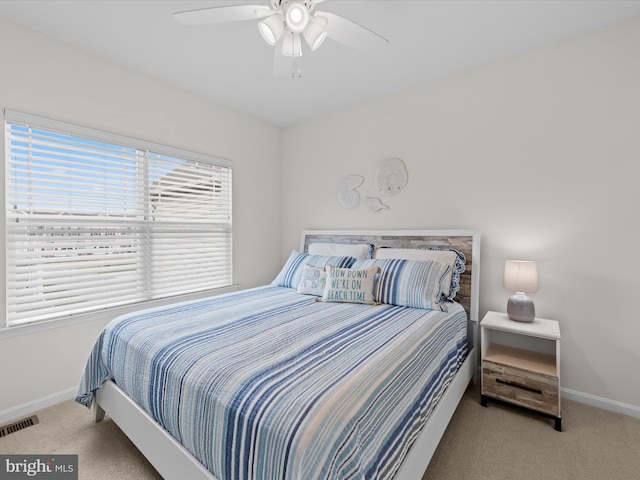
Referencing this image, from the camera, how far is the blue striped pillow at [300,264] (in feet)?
8.99

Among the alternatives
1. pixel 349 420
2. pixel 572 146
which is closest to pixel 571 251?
pixel 572 146

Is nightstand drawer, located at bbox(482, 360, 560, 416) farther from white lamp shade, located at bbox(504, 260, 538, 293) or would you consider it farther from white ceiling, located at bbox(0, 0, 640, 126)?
white ceiling, located at bbox(0, 0, 640, 126)

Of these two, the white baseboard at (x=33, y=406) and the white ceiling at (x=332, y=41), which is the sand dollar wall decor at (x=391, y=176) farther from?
the white baseboard at (x=33, y=406)

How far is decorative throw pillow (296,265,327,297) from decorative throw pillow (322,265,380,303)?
0.48 ft

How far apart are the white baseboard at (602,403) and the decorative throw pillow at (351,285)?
5.17 feet

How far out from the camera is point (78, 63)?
2.22 metres

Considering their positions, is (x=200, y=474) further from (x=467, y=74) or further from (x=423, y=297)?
(x=467, y=74)

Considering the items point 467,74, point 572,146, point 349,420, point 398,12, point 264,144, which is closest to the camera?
point 349,420

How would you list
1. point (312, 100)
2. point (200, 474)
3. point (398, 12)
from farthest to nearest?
point (312, 100) < point (398, 12) < point (200, 474)

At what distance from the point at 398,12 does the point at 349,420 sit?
2.25 metres

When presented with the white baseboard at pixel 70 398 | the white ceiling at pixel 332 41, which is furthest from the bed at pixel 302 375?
the white ceiling at pixel 332 41

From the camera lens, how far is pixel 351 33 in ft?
5.20

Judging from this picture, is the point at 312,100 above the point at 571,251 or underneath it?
above
